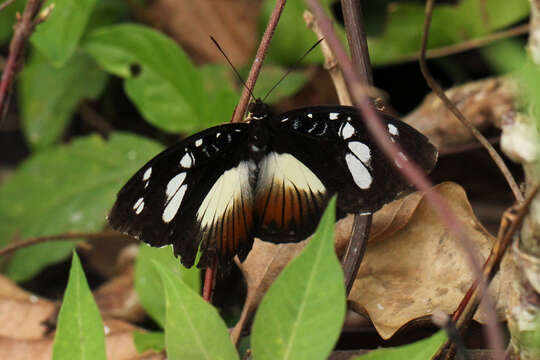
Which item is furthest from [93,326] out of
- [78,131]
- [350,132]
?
[78,131]

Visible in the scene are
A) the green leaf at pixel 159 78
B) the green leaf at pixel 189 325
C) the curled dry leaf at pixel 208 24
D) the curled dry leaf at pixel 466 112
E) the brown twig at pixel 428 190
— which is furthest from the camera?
the curled dry leaf at pixel 208 24

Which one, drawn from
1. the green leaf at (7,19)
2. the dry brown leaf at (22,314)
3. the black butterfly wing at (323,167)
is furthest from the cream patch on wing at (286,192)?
the green leaf at (7,19)

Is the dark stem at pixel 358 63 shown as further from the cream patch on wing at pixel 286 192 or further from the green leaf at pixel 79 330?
the green leaf at pixel 79 330

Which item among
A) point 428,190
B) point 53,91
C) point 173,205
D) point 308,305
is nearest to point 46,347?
point 173,205

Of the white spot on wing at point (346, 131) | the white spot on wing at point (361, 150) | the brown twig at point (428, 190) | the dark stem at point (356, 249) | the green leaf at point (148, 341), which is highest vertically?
the brown twig at point (428, 190)

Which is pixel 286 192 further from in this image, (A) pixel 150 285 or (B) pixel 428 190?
(B) pixel 428 190

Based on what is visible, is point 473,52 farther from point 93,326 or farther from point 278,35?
point 93,326
